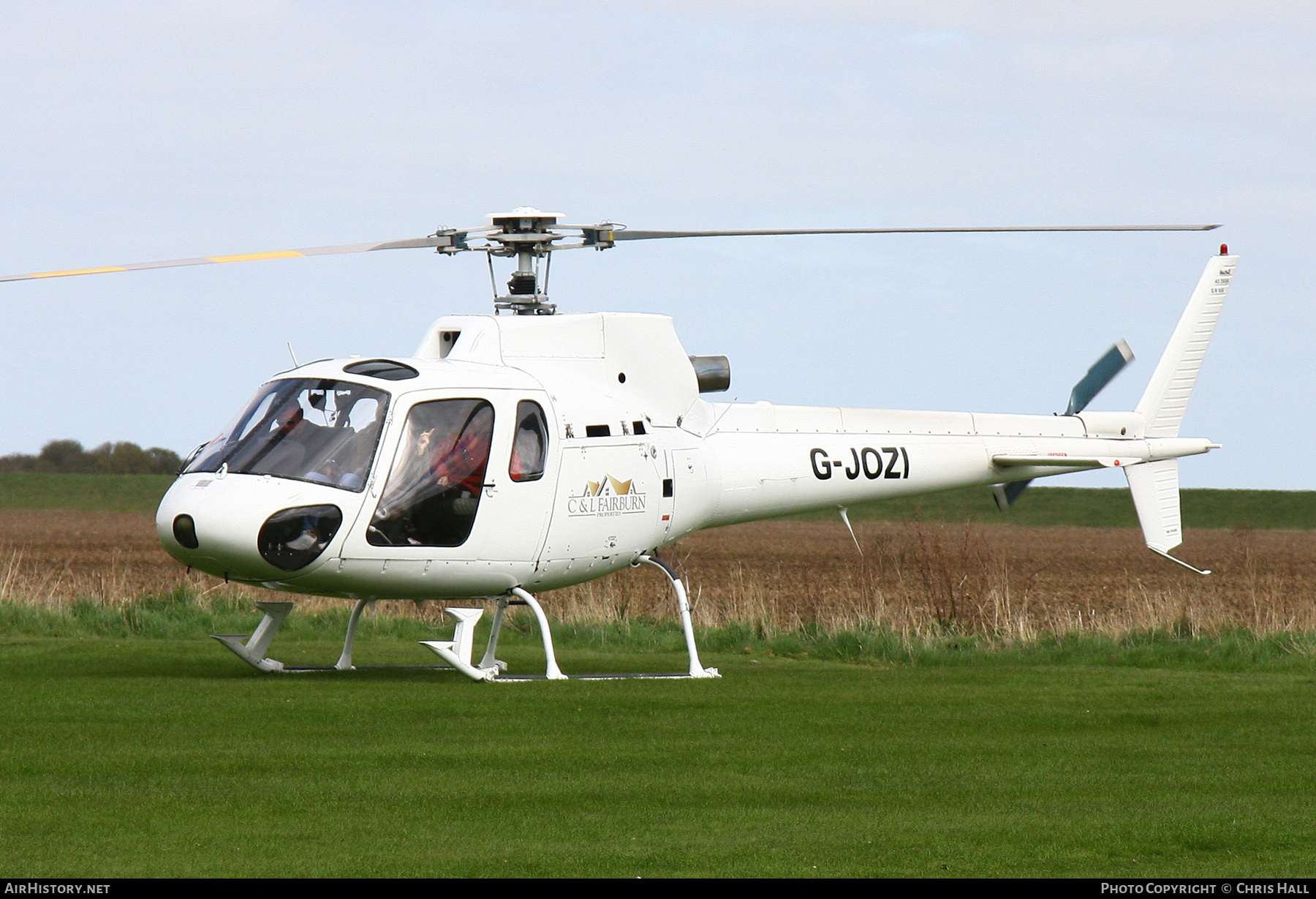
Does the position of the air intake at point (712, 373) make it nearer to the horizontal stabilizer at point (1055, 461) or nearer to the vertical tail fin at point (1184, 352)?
the horizontal stabilizer at point (1055, 461)

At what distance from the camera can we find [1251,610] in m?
25.2

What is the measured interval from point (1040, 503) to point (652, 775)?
274ft

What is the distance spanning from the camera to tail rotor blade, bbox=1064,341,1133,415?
18.2 meters

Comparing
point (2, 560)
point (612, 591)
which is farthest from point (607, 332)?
point (2, 560)

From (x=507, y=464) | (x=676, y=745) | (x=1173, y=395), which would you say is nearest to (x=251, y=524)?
(x=507, y=464)

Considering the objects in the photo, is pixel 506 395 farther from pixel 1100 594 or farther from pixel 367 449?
pixel 1100 594

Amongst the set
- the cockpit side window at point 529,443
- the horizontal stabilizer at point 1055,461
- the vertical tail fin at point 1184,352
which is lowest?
the horizontal stabilizer at point 1055,461

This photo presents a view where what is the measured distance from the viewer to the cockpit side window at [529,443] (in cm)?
1384

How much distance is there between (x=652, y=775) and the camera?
377 inches

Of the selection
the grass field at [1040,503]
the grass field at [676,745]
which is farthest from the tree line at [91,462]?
the grass field at [676,745]

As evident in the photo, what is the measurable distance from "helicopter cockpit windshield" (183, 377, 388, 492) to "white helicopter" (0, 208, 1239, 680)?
0.02m

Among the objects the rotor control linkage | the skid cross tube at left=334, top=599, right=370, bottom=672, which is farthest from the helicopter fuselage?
the skid cross tube at left=334, top=599, right=370, bottom=672

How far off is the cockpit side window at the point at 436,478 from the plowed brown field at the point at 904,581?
21.8ft

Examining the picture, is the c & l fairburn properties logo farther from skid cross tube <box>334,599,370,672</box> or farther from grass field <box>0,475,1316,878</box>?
skid cross tube <box>334,599,370,672</box>
